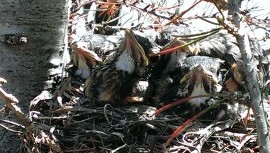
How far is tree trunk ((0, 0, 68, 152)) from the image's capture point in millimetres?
1680

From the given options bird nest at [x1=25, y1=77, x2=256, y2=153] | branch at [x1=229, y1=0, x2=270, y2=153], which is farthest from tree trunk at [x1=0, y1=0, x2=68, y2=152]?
branch at [x1=229, y1=0, x2=270, y2=153]

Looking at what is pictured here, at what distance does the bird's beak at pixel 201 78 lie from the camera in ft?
6.07

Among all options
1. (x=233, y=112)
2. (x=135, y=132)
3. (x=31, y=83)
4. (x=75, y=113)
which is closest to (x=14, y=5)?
(x=31, y=83)

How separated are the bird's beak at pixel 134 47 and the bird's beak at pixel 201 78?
0.72ft

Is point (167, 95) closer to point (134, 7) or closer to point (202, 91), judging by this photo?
point (202, 91)

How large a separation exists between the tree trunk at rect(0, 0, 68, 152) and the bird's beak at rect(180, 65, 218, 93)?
44cm

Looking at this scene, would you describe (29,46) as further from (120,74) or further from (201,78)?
(201,78)

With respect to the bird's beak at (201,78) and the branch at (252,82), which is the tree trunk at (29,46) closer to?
the bird's beak at (201,78)

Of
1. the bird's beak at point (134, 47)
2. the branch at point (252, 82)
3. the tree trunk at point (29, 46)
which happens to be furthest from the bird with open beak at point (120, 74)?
the branch at point (252, 82)

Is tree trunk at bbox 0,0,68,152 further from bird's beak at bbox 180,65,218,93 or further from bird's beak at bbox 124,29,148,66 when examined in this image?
Answer: bird's beak at bbox 180,65,218,93

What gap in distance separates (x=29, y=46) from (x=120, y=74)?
0.40 meters

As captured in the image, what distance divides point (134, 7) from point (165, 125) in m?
Answer: 0.58

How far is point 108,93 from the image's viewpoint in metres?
1.94

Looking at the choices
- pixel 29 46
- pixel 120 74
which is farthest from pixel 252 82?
pixel 120 74
